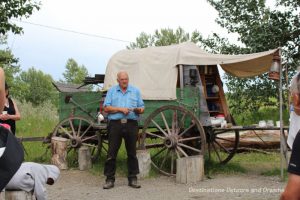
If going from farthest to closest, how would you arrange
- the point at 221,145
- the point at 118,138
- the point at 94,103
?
1. the point at 221,145
2. the point at 94,103
3. the point at 118,138

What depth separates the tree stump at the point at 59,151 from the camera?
31.2ft

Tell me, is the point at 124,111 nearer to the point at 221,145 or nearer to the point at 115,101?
the point at 115,101

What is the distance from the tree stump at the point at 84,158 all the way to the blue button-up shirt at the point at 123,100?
203 centimetres

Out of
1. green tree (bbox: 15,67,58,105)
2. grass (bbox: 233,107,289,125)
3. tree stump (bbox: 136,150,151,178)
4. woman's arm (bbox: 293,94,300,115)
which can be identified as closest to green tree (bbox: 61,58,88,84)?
green tree (bbox: 15,67,58,105)

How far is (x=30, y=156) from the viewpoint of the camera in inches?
429

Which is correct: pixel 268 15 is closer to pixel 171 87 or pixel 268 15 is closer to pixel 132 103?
pixel 171 87

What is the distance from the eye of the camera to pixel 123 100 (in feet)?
24.9

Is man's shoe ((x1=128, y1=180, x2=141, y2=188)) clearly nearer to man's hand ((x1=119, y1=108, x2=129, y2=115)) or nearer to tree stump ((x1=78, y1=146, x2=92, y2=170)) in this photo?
man's hand ((x1=119, y1=108, x2=129, y2=115))

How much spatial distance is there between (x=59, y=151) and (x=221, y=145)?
11.3ft

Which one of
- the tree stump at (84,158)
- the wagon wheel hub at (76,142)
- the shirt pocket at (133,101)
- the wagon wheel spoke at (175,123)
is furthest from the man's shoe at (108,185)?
the wagon wheel hub at (76,142)

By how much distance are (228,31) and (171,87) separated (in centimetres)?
624

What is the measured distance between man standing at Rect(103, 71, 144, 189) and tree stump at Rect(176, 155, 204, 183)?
768 millimetres

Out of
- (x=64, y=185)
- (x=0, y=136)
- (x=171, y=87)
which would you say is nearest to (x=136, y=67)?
(x=171, y=87)

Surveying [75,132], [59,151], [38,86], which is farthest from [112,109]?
[38,86]
